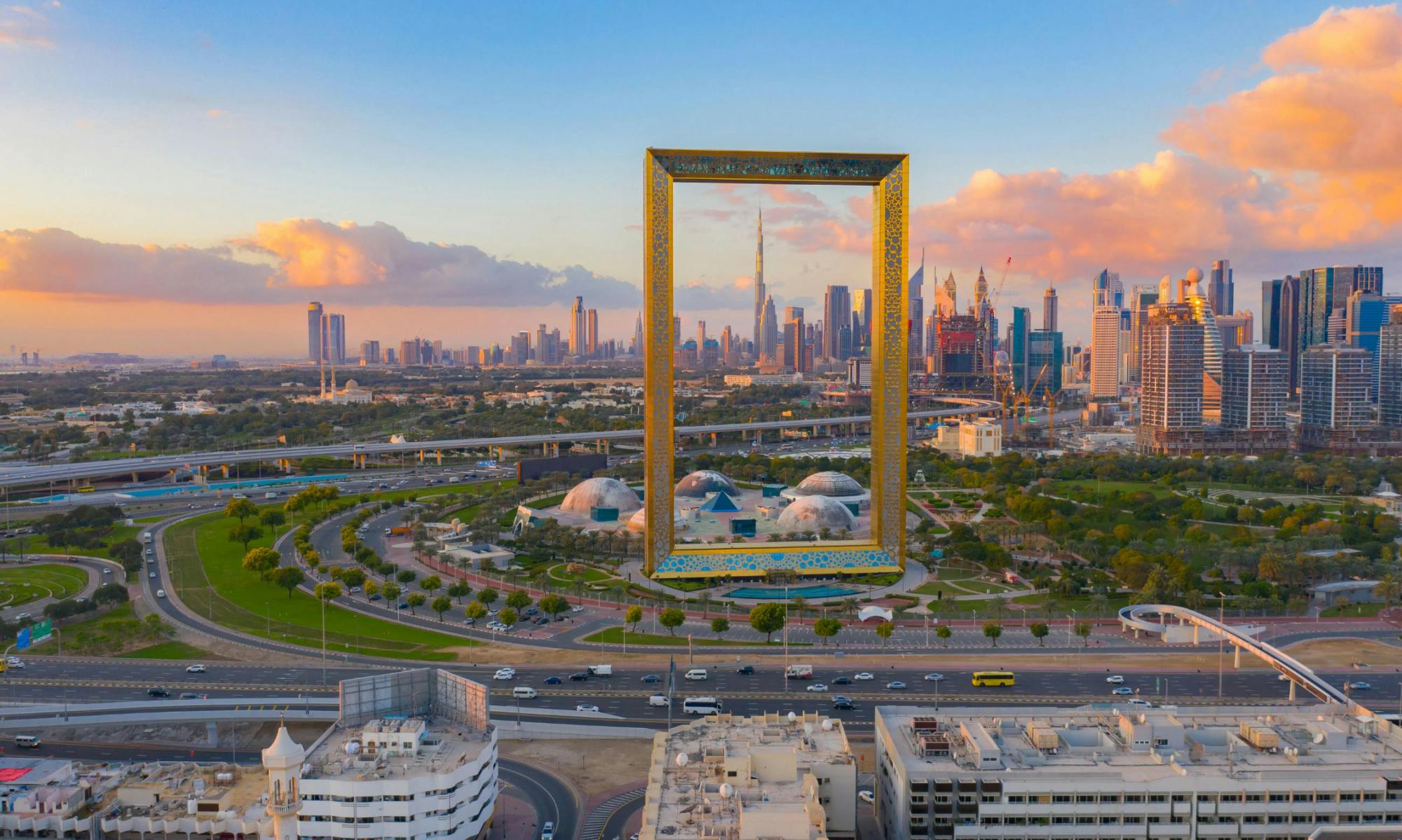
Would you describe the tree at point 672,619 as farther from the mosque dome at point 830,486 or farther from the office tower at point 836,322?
the office tower at point 836,322

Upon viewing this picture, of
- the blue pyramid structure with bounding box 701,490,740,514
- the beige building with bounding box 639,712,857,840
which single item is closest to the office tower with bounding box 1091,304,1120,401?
the blue pyramid structure with bounding box 701,490,740,514

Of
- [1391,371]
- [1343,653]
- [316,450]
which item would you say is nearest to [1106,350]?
[1391,371]

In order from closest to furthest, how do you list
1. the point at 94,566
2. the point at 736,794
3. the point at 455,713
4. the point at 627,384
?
the point at 736,794
the point at 455,713
the point at 94,566
the point at 627,384

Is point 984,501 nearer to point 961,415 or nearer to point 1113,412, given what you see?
point 961,415

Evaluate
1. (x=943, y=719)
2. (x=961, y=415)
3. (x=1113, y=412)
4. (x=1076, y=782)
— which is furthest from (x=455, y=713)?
(x=1113, y=412)

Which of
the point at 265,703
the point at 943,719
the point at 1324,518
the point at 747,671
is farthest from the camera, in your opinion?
the point at 1324,518

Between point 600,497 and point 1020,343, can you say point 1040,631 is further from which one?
point 1020,343

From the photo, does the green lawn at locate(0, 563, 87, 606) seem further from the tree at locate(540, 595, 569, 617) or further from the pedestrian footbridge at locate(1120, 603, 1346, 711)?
the pedestrian footbridge at locate(1120, 603, 1346, 711)
